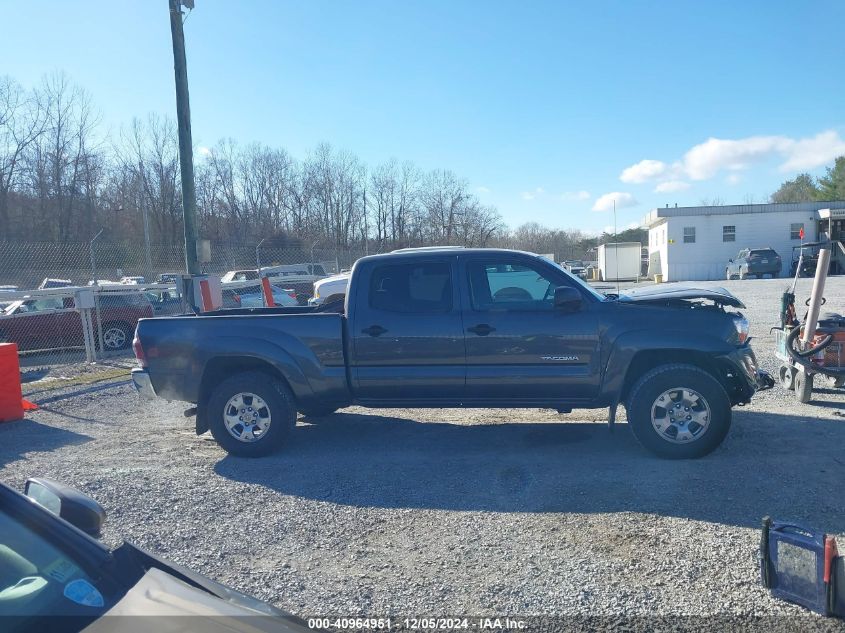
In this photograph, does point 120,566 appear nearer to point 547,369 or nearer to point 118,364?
point 547,369

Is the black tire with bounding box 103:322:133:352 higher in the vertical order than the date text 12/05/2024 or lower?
higher

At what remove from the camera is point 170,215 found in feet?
161

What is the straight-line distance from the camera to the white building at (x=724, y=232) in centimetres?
3916

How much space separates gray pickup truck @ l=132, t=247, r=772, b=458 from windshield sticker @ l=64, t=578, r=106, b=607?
4077mm

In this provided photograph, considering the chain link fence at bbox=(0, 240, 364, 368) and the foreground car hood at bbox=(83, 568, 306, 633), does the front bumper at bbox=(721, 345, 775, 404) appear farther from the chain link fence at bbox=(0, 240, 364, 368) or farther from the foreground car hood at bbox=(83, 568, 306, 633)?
the chain link fence at bbox=(0, 240, 364, 368)

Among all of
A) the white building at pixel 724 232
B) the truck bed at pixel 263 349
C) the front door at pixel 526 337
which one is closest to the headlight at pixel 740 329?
the front door at pixel 526 337

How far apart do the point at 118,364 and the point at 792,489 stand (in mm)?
11936

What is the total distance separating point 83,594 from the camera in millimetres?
1945

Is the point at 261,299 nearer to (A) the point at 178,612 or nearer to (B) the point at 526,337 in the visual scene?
(B) the point at 526,337

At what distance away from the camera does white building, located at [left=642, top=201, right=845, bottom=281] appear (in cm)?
3916

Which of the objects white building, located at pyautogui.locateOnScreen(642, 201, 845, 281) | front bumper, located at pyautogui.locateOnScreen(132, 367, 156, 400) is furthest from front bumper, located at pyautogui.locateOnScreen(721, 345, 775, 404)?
white building, located at pyautogui.locateOnScreen(642, 201, 845, 281)

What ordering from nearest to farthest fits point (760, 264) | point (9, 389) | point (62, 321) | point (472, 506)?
point (472, 506), point (9, 389), point (62, 321), point (760, 264)

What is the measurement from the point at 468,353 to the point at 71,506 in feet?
13.1

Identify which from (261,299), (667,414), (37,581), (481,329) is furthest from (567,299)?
(261,299)
